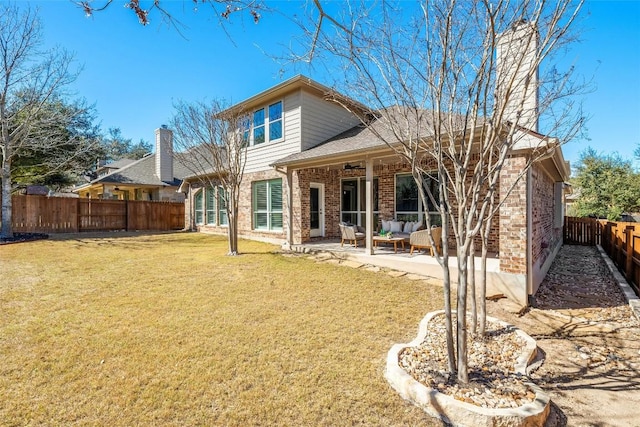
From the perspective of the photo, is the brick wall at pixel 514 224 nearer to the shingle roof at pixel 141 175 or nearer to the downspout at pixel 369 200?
the downspout at pixel 369 200

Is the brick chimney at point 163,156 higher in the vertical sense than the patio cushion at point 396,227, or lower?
higher

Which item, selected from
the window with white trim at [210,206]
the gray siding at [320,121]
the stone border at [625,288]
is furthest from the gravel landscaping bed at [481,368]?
the window with white trim at [210,206]

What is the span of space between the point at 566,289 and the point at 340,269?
491 cm

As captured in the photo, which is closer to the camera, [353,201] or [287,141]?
[287,141]

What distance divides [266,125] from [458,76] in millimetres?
10195

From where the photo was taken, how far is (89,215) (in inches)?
649

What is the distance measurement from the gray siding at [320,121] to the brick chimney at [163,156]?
1239 centimetres

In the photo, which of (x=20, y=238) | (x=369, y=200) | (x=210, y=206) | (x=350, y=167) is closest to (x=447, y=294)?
(x=369, y=200)

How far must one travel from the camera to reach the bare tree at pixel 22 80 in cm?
1192

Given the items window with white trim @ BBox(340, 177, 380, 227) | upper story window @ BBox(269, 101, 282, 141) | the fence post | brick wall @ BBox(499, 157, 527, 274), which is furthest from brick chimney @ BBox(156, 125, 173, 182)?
the fence post

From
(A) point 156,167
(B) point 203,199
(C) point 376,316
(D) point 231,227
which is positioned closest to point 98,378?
(C) point 376,316

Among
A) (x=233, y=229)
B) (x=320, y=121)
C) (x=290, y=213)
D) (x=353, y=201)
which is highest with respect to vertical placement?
(x=320, y=121)

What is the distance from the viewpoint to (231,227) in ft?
31.0

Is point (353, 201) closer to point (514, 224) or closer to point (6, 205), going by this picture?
point (514, 224)
